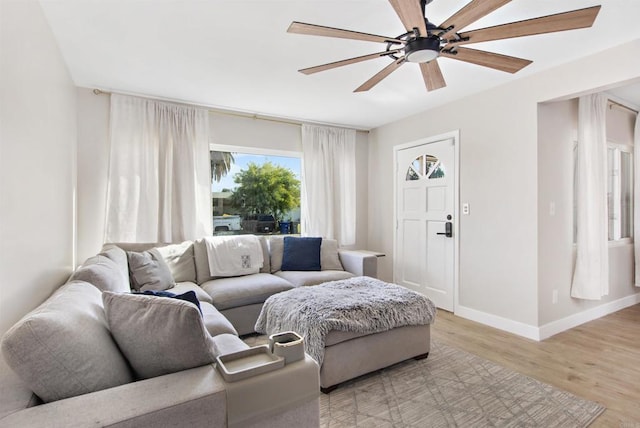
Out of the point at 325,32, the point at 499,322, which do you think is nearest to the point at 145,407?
the point at 325,32

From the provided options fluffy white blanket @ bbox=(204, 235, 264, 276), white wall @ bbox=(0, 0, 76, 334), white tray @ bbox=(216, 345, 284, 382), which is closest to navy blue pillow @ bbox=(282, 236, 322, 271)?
fluffy white blanket @ bbox=(204, 235, 264, 276)

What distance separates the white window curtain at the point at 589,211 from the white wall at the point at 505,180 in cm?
61

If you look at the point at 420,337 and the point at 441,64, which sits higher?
the point at 441,64

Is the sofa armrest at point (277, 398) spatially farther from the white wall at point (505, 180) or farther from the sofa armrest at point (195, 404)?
the white wall at point (505, 180)

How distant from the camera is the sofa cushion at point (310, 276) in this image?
3.46 m

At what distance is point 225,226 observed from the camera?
4.16 meters

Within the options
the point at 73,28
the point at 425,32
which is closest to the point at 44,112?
the point at 73,28

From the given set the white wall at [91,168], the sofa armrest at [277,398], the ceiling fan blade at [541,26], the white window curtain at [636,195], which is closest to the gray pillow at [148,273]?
the white wall at [91,168]

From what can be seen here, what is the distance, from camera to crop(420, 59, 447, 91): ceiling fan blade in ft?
7.19

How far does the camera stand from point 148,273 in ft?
9.40

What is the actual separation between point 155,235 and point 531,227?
368cm

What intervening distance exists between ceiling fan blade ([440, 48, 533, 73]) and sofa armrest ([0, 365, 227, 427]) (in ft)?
6.98

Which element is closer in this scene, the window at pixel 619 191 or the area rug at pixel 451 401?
the area rug at pixel 451 401

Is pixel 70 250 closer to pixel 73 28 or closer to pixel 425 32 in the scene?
pixel 73 28
